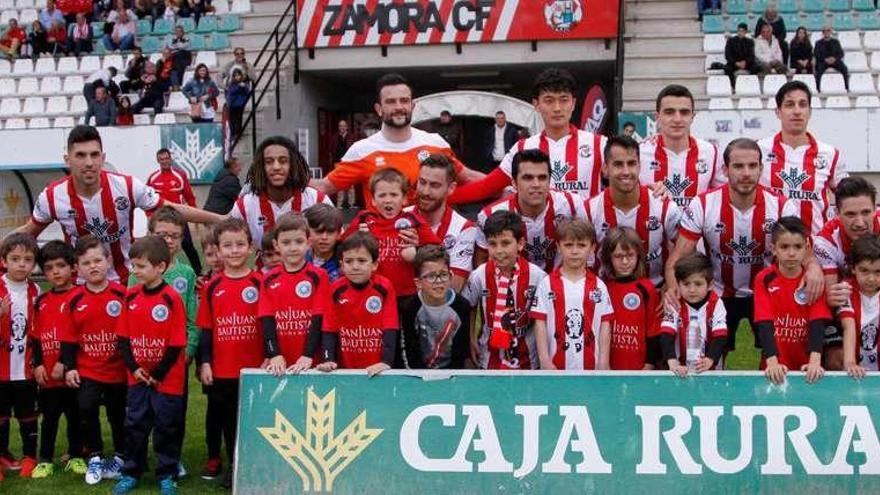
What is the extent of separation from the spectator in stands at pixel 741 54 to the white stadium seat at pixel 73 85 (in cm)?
1265

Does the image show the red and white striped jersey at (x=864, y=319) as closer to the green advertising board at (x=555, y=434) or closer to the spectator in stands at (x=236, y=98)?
the green advertising board at (x=555, y=434)

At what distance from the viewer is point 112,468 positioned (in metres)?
5.69

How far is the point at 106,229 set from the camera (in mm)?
6266

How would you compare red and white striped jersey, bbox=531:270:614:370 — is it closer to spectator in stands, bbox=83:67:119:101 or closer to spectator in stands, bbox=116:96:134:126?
spectator in stands, bbox=116:96:134:126

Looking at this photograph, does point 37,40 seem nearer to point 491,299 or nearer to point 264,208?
point 264,208

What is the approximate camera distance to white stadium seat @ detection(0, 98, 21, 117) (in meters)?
21.3

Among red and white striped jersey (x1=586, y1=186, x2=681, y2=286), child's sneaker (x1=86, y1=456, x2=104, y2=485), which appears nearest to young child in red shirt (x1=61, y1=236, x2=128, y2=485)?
child's sneaker (x1=86, y1=456, x2=104, y2=485)

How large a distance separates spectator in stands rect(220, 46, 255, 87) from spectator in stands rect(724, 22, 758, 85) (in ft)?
27.8

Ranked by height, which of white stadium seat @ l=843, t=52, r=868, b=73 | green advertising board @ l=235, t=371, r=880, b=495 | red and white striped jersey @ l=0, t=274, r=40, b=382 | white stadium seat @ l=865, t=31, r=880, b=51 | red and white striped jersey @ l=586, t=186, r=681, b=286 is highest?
white stadium seat @ l=865, t=31, r=880, b=51

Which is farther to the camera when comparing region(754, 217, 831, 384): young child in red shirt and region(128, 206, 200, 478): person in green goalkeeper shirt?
region(128, 206, 200, 478): person in green goalkeeper shirt

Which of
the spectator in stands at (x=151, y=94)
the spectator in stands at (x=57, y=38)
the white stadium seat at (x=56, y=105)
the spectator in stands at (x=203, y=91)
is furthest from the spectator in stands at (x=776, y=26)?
the spectator in stands at (x=57, y=38)

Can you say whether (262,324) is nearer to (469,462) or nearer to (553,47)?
(469,462)

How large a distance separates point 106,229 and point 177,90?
1503 cm

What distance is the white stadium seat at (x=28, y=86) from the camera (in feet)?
71.9
